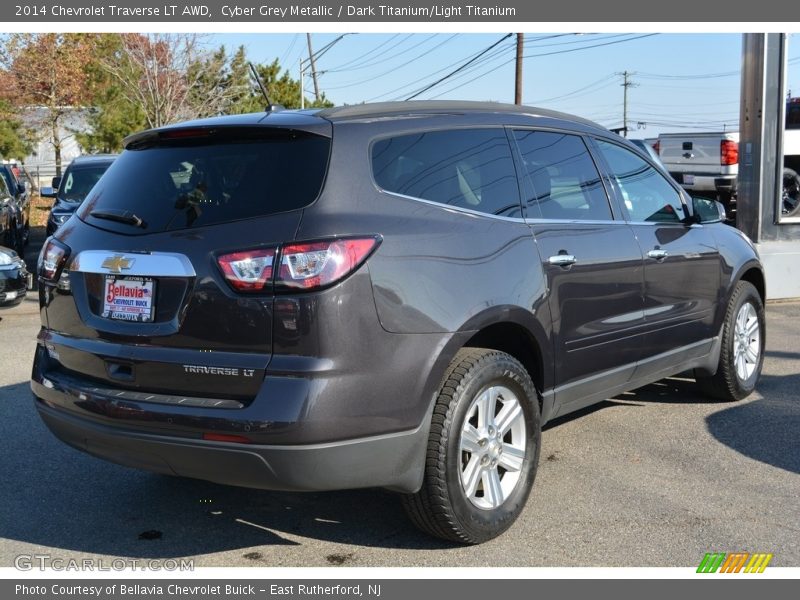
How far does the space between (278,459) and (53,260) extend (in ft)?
4.95

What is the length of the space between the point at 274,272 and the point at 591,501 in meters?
2.12

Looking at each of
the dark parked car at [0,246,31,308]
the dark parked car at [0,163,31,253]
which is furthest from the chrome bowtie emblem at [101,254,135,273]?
the dark parked car at [0,163,31,253]

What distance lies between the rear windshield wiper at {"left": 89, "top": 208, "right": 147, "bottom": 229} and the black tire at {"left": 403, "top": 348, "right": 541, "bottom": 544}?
144 centimetres

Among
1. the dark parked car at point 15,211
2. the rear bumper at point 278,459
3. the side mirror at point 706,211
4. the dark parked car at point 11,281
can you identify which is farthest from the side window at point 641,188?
the dark parked car at point 15,211

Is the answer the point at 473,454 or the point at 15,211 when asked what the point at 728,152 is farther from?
the point at 473,454

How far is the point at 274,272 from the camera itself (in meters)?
3.34

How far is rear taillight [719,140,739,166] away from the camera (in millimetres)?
17016

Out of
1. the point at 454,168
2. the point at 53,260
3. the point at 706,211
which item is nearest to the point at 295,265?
the point at 454,168

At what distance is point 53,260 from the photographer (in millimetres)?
4020

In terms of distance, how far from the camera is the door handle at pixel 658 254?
5164 mm

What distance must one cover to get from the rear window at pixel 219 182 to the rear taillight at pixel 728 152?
15047 mm

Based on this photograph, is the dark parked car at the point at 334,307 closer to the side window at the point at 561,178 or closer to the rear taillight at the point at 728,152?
the side window at the point at 561,178

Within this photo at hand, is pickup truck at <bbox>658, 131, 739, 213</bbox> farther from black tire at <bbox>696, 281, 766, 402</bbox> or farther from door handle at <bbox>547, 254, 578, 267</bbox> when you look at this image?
door handle at <bbox>547, 254, 578, 267</bbox>
